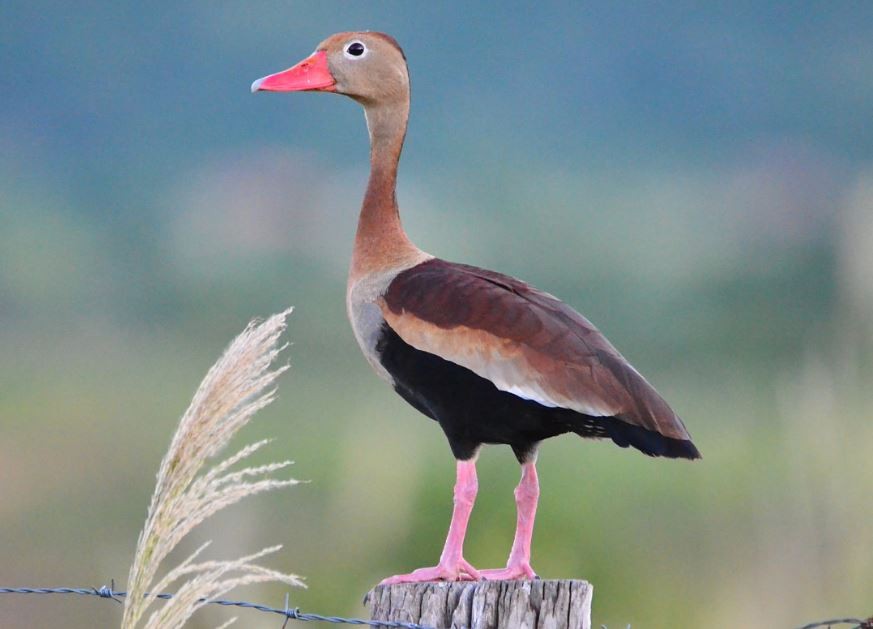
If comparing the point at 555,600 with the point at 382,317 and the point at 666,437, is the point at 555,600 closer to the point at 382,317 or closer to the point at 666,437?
the point at 666,437

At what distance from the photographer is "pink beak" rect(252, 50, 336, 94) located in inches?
138

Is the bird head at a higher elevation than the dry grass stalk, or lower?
higher

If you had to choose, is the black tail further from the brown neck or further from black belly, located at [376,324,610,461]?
the brown neck

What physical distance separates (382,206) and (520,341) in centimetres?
77

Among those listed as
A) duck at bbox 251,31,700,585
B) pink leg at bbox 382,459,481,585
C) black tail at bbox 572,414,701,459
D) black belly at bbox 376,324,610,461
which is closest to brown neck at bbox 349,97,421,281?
duck at bbox 251,31,700,585

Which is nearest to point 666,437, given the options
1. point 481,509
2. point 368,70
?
point 368,70

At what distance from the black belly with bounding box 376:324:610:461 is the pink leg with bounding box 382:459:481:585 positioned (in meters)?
0.05

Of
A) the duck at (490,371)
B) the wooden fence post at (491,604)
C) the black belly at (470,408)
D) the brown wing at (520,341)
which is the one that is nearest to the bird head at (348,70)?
the duck at (490,371)

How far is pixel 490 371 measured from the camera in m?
2.89

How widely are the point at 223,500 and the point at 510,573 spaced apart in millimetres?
957

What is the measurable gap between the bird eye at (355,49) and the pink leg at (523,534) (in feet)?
4.07

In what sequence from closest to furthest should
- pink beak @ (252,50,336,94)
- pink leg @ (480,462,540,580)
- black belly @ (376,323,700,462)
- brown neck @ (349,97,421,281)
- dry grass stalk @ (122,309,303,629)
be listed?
dry grass stalk @ (122,309,303,629), black belly @ (376,323,700,462), pink leg @ (480,462,540,580), brown neck @ (349,97,421,281), pink beak @ (252,50,336,94)

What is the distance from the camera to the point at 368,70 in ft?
11.5

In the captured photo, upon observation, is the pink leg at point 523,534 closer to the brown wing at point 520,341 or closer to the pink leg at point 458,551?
the pink leg at point 458,551
